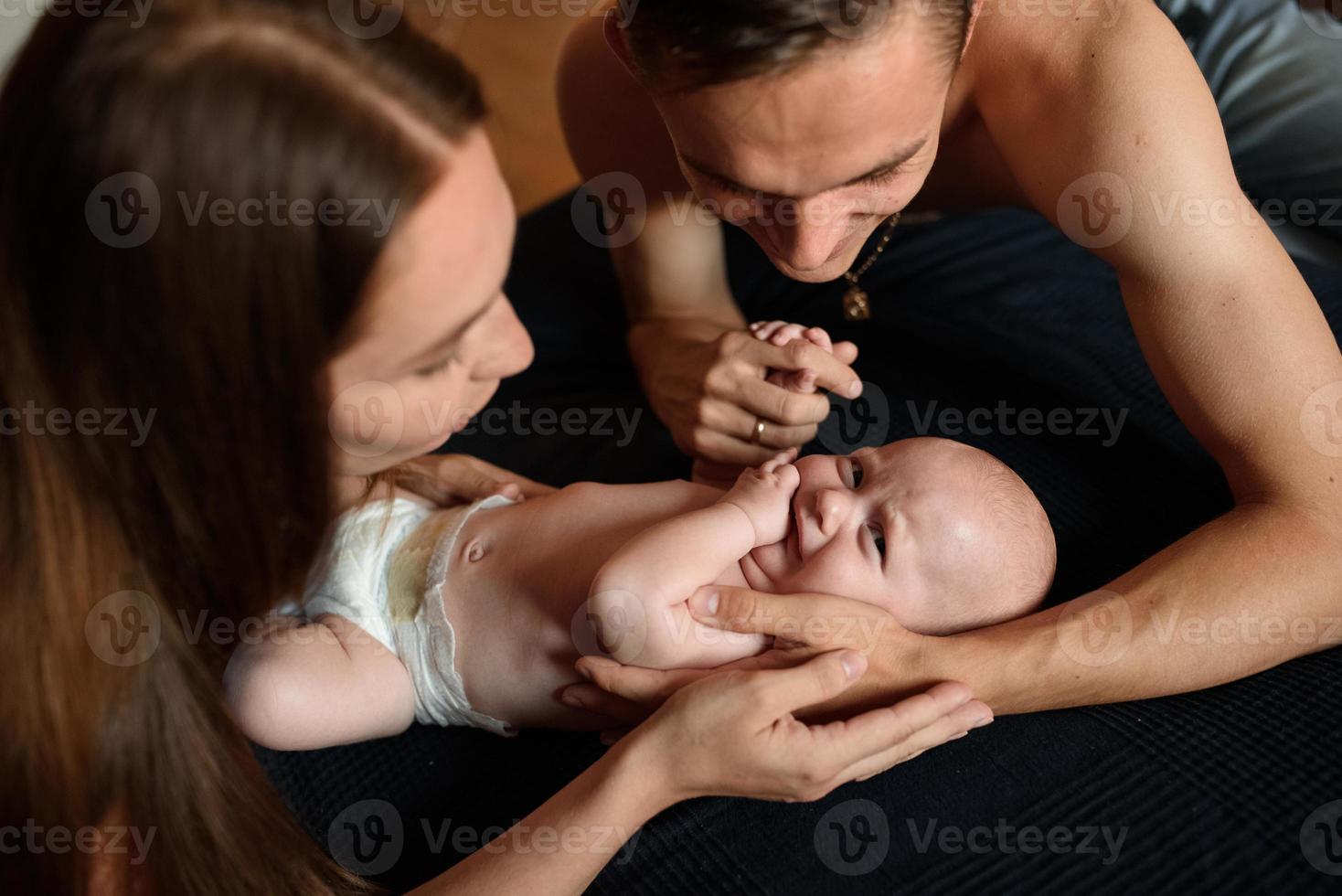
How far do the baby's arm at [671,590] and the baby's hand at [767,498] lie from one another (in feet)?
0.04

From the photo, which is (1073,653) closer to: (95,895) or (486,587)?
(486,587)

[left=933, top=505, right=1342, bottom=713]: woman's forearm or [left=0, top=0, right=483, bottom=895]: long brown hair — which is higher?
[left=0, top=0, right=483, bottom=895]: long brown hair

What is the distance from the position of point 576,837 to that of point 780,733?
0.75 ft

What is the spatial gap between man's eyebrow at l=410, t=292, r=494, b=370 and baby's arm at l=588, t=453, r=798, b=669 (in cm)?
33

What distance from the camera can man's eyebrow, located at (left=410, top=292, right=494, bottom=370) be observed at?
999 millimetres

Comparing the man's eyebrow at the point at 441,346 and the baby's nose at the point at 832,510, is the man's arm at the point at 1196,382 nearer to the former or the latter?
the baby's nose at the point at 832,510

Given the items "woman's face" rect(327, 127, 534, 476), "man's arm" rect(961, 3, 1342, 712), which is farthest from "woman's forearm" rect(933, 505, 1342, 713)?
"woman's face" rect(327, 127, 534, 476)

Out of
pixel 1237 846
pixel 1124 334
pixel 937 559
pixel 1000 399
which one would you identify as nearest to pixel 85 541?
pixel 937 559

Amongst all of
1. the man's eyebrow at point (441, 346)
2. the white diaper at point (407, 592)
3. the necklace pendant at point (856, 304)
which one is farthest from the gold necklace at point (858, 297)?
the man's eyebrow at point (441, 346)

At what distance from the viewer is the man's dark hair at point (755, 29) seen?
1.03 metres

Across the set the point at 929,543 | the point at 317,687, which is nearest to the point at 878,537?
the point at 929,543

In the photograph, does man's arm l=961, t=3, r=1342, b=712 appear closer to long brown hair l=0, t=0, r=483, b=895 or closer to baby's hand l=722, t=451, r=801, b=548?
baby's hand l=722, t=451, r=801, b=548

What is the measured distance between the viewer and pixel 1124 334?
1.76 metres

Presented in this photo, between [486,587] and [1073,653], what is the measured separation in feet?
2.33
